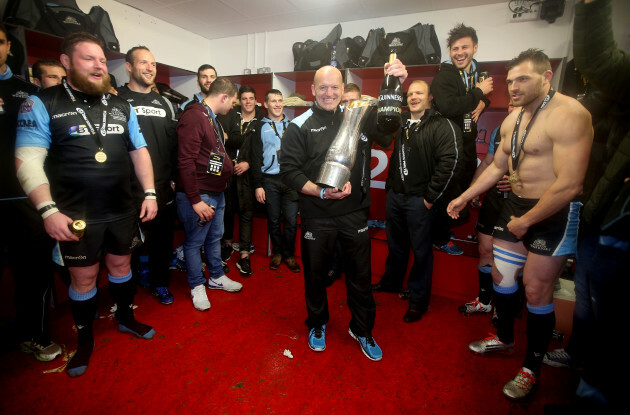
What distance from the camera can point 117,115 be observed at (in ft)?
5.66

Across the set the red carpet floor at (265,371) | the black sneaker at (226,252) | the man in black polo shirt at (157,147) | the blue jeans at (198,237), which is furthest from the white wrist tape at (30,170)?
the black sneaker at (226,252)

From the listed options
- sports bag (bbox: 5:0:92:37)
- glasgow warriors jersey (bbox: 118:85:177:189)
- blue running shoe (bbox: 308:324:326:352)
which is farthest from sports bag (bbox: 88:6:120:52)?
blue running shoe (bbox: 308:324:326:352)

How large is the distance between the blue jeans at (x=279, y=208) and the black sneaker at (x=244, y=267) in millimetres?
395

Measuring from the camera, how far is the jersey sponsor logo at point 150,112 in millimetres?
2261

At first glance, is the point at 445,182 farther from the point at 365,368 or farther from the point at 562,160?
the point at 365,368

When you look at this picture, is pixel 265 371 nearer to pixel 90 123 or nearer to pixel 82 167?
pixel 82 167

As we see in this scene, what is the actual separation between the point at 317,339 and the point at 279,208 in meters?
1.65

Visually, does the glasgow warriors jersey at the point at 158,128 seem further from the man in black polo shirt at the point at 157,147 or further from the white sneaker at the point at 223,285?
the white sneaker at the point at 223,285

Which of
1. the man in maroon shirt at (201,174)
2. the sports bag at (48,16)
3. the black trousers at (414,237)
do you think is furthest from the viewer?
the sports bag at (48,16)

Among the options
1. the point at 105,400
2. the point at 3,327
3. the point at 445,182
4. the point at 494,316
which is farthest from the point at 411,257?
the point at 3,327

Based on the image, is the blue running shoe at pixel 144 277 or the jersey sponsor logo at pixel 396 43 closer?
the blue running shoe at pixel 144 277

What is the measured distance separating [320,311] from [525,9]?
4558 mm

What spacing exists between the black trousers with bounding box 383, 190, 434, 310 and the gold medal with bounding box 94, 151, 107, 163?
210cm

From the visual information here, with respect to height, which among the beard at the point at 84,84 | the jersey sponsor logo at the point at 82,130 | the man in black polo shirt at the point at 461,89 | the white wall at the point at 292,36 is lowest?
the jersey sponsor logo at the point at 82,130
